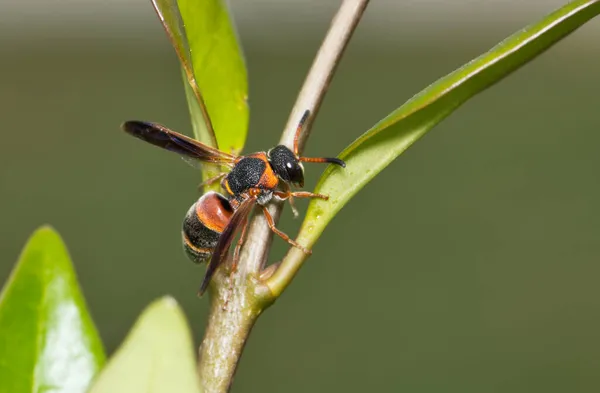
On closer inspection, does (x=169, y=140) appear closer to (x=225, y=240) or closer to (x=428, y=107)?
(x=225, y=240)

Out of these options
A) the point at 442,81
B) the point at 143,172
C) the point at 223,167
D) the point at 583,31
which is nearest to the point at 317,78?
the point at 442,81

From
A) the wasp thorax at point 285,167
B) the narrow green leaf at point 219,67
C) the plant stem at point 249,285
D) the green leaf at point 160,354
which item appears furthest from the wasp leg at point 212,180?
the green leaf at point 160,354

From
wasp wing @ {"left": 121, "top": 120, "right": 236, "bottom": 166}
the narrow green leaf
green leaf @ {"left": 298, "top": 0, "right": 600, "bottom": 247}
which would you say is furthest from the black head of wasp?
green leaf @ {"left": 298, "top": 0, "right": 600, "bottom": 247}

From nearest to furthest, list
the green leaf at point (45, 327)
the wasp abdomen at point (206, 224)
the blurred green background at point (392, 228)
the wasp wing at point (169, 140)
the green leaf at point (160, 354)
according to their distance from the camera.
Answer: the green leaf at point (160, 354) < the green leaf at point (45, 327) < the wasp wing at point (169, 140) < the wasp abdomen at point (206, 224) < the blurred green background at point (392, 228)

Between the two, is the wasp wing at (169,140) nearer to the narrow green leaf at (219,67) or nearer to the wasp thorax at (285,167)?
the wasp thorax at (285,167)

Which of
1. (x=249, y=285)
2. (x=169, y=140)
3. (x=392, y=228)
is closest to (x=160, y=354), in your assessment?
(x=249, y=285)

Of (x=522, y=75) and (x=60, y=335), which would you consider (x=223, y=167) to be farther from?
(x=522, y=75)

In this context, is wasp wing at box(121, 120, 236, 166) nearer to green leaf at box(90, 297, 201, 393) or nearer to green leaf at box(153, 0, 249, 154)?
green leaf at box(153, 0, 249, 154)
